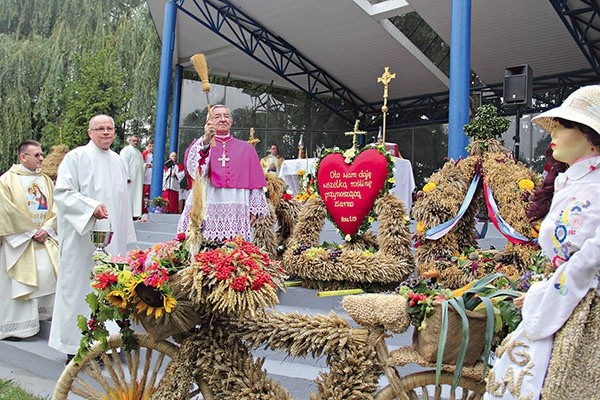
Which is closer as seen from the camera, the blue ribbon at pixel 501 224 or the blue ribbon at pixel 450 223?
the blue ribbon at pixel 501 224

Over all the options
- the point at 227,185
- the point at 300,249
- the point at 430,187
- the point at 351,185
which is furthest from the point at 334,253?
the point at 227,185

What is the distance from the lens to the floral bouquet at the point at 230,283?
9.49 feet

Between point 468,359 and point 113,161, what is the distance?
3.61m

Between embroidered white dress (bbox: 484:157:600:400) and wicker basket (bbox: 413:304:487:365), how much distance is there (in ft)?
0.75

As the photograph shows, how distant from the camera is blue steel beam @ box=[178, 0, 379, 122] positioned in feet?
53.7

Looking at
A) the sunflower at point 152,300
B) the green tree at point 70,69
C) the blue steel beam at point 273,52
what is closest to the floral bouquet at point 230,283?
the sunflower at point 152,300

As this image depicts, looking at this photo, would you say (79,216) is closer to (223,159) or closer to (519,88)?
(223,159)

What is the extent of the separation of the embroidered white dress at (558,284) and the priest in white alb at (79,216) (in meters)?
3.30

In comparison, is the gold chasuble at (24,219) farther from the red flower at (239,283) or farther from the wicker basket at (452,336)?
the wicker basket at (452,336)

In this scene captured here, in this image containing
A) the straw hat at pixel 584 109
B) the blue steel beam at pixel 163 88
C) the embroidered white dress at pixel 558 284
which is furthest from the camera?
the blue steel beam at pixel 163 88

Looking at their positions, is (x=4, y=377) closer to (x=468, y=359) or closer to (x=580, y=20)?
(x=468, y=359)

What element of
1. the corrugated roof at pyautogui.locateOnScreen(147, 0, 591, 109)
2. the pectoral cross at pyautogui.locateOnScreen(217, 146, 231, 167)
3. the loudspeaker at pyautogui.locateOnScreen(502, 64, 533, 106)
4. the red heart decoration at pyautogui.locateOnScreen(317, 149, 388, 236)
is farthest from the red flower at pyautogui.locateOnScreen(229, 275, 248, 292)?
the corrugated roof at pyautogui.locateOnScreen(147, 0, 591, 109)

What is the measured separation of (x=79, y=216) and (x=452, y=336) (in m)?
3.22

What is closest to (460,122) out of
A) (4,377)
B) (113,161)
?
(113,161)
